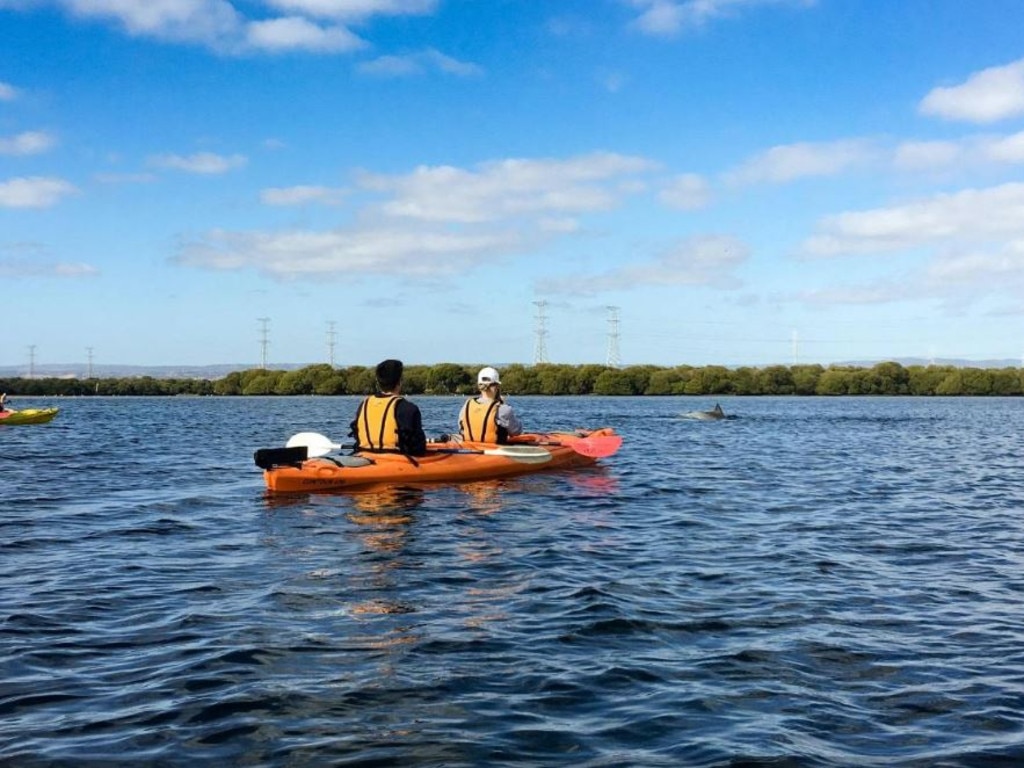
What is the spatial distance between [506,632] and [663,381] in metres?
102

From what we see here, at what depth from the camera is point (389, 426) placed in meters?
15.4

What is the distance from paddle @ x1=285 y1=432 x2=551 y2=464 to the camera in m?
16.4

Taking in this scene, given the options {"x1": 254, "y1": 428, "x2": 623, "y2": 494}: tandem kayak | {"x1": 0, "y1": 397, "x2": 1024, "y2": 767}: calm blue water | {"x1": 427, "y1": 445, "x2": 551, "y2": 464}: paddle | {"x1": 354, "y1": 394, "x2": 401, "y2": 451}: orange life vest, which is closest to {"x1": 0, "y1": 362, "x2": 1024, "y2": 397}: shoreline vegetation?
{"x1": 427, "y1": 445, "x2": 551, "y2": 464}: paddle

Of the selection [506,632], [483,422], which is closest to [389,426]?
[483,422]

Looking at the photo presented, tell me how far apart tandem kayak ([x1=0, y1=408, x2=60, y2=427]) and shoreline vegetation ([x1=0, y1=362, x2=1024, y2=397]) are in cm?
6526

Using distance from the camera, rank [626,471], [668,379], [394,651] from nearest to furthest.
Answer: [394,651] → [626,471] → [668,379]

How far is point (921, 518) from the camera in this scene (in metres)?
13.7

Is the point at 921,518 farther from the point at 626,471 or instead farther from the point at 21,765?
the point at 21,765

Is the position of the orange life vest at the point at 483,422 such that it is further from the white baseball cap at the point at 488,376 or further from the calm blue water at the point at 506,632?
the calm blue water at the point at 506,632

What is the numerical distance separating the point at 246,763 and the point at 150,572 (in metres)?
5.09

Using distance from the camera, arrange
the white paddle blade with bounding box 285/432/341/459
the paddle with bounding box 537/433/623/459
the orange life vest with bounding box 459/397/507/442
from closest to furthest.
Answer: the white paddle blade with bounding box 285/432/341/459 → the orange life vest with bounding box 459/397/507/442 → the paddle with bounding box 537/433/623/459

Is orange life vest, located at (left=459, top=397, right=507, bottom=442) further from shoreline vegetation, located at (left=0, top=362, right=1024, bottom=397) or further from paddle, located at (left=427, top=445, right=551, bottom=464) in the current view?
shoreline vegetation, located at (left=0, top=362, right=1024, bottom=397)

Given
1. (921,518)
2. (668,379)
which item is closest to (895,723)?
(921,518)

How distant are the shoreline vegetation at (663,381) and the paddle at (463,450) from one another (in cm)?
8951
